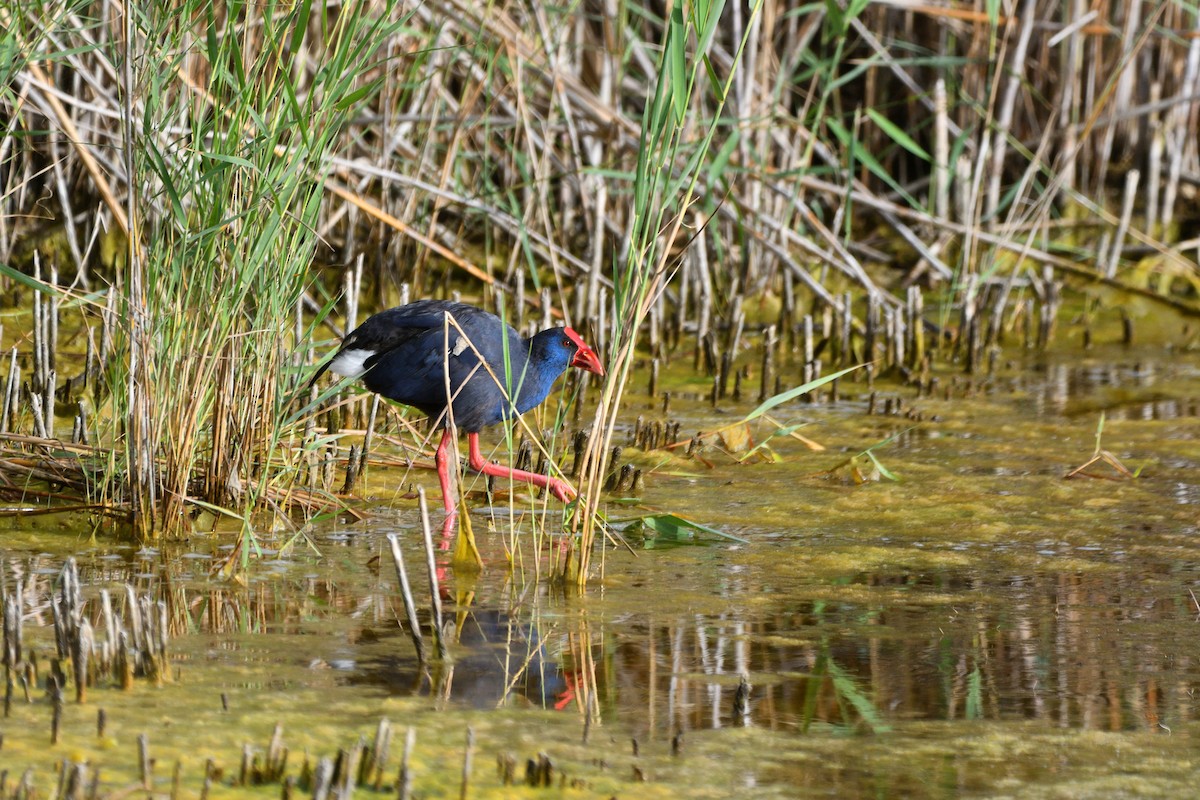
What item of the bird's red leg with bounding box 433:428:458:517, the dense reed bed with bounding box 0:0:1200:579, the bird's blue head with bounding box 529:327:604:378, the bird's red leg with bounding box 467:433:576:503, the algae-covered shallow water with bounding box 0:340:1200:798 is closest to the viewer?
the algae-covered shallow water with bounding box 0:340:1200:798

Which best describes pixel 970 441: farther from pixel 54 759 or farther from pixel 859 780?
pixel 54 759

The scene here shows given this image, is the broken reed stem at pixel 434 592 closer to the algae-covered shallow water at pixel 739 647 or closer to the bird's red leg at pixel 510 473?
the algae-covered shallow water at pixel 739 647

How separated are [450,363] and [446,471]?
1.04 feet

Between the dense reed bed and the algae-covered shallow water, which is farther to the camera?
the dense reed bed

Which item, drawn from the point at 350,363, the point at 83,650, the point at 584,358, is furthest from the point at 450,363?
the point at 83,650

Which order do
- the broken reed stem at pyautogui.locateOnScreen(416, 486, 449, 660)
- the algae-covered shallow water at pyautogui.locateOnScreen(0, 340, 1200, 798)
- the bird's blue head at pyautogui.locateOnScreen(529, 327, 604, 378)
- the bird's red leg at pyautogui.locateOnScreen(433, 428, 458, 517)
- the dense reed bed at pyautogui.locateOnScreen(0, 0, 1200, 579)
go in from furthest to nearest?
the bird's blue head at pyautogui.locateOnScreen(529, 327, 604, 378) < the bird's red leg at pyautogui.locateOnScreen(433, 428, 458, 517) < the dense reed bed at pyautogui.locateOnScreen(0, 0, 1200, 579) < the broken reed stem at pyautogui.locateOnScreen(416, 486, 449, 660) < the algae-covered shallow water at pyautogui.locateOnScreen(0, 340, 1200, 798)

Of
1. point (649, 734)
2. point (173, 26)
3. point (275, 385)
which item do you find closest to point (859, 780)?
point (649, 734)

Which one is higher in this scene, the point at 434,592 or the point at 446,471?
the point at 446,471

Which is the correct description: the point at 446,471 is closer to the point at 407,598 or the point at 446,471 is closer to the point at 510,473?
the point at 510,473

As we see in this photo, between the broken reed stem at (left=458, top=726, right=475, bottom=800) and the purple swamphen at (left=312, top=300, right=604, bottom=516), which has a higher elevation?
the purple swamphen at (left=312, top=300, right=604, bottom=516)

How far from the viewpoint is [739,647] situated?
9.97ft

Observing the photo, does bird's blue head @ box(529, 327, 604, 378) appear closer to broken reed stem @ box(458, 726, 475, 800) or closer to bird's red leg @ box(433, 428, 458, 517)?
bird's red leg @ box(433, 428, 458, 517)

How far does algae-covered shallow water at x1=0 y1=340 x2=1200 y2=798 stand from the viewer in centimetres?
240

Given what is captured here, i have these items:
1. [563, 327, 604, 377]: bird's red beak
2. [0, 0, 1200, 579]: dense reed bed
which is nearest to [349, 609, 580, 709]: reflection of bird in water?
[0, 0, 1200, 579]: dense reed bed
